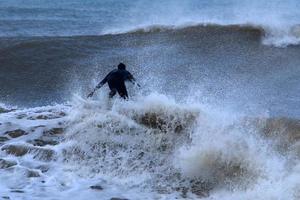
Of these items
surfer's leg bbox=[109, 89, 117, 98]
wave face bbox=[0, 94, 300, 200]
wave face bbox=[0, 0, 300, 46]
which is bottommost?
wave face bbox=[0, 94, 300, 200]

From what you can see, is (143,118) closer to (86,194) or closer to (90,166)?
(90,166)

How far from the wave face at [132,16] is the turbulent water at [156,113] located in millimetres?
244

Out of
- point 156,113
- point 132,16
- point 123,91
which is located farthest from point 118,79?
point 132,16

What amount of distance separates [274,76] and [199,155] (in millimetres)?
7239

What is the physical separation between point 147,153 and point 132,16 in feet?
65.2

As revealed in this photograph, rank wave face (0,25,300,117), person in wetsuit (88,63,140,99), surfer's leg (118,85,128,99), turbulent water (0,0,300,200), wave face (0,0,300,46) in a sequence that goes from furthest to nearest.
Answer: wave face (0,0,300,46) < wave face (0,25,300,117) < surfer's leg (118,85,128,99) < person in wetsuit (88,63,140,99) < turbulent water (0,0,300,200)

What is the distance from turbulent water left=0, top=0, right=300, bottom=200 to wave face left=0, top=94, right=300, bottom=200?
28 mm

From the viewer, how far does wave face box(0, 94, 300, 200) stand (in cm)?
932

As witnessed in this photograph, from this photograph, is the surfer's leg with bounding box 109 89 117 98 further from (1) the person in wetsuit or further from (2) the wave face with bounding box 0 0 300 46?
(2) the wave face with bounding box 0 0 300 46

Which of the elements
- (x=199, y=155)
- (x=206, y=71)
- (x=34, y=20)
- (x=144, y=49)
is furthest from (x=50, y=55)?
(x=199, y=155)

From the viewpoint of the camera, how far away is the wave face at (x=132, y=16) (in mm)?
23828

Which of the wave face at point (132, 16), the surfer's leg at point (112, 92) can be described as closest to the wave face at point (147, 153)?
the surfer's leg at point (112, 92)

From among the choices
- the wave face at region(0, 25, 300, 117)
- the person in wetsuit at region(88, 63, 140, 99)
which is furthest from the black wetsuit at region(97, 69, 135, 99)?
the wave face at region(0, 25, 300, 117)

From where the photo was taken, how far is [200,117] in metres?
11.6
